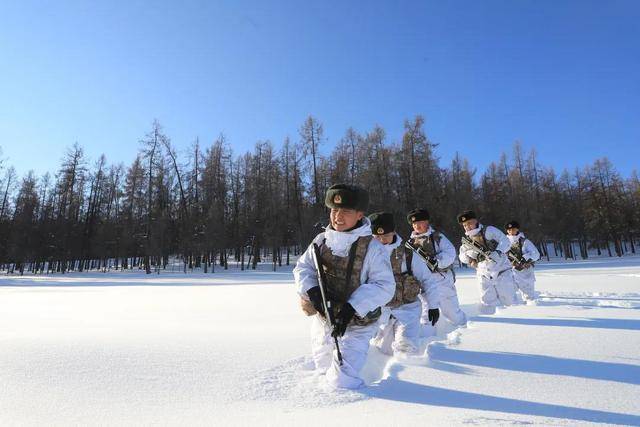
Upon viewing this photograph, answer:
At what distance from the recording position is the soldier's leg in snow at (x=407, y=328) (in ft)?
13.1

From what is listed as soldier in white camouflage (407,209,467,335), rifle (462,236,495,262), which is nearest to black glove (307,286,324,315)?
soldier in white camouflage (407,209,467,335)

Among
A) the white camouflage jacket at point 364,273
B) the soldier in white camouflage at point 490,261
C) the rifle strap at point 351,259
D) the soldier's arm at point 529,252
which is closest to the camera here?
the white camouflage jacket at point 364,273

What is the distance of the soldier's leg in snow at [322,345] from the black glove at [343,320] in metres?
0.31

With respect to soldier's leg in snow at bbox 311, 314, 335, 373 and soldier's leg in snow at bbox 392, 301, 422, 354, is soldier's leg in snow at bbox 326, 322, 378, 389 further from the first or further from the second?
soldier's leg in snow at bbox 392, 301, 422, 354

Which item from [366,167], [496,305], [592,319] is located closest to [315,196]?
[366,167]

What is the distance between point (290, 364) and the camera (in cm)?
315

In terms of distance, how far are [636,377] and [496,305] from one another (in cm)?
520

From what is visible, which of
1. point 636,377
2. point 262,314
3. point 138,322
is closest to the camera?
point 636,377

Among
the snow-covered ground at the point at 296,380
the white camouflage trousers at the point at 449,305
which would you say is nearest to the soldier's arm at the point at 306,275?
the snow-covered ground at the point at 296,380

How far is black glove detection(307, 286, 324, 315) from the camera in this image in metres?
2.86

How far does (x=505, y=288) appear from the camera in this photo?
7672 mm

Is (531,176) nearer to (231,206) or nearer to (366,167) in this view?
(366,167)

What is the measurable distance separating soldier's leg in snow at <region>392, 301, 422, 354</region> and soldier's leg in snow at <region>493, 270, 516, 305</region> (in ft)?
13.5

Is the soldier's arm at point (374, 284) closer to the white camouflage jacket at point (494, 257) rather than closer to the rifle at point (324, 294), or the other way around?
the rifle at point (324, 294)
